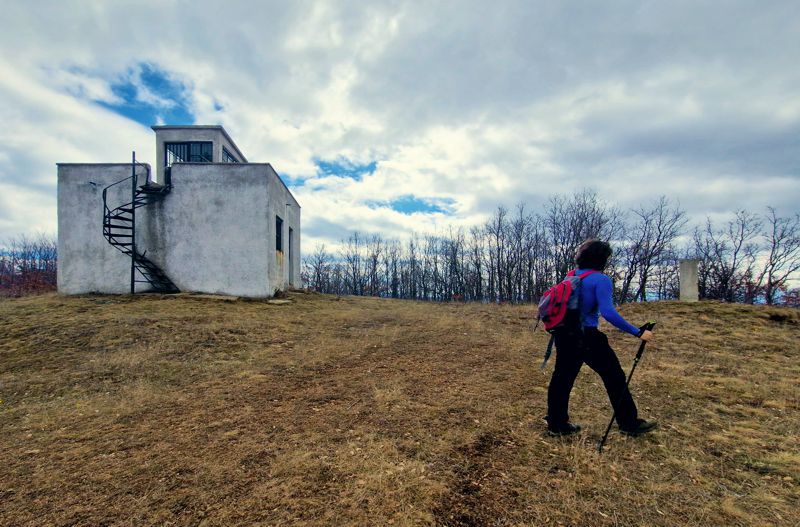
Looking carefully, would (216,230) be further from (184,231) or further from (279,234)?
(279,234)

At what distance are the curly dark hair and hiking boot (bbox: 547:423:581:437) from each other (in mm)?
1637

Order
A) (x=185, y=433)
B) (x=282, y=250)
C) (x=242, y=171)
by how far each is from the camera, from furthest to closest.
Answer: (x=282, y=250) → (x=242, y=171) → (x=185, y=433)

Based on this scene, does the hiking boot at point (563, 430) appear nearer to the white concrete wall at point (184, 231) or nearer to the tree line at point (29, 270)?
the white concrete wall at point (184, 231)

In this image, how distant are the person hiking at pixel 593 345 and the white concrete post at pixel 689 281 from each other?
13.2 meters

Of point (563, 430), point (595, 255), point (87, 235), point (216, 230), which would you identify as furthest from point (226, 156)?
point (563, 430)

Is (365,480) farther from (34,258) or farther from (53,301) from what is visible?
(34,258)

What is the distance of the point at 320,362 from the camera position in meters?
6.64

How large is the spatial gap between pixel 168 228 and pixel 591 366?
53.1 feet

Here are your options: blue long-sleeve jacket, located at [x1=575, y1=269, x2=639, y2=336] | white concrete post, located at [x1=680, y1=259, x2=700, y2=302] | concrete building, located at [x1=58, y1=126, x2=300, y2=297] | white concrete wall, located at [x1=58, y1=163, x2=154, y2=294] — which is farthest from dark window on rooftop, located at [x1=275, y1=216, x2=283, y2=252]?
white concrete post, located at [x1=680, y1=259, x2=700, y2=302]

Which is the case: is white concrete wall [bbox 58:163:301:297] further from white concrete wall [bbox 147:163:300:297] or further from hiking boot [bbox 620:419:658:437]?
hiking boot [bbox 620:419:658:437]

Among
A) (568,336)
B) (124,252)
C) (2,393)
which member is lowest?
(2,393)

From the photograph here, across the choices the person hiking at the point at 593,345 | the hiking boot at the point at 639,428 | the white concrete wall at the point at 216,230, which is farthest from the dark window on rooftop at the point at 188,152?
the hiking boot at the point at 639,428

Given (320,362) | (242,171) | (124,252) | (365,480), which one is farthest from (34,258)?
(365,480)

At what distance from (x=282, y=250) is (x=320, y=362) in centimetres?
1199
